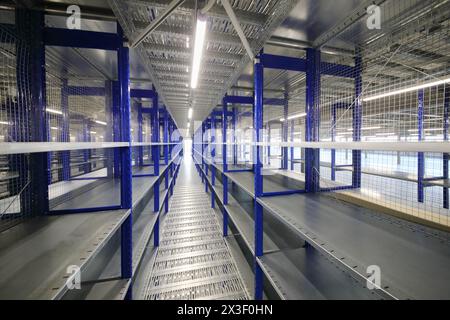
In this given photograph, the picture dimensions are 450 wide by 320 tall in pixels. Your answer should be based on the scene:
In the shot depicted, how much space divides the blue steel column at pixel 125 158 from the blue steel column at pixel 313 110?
203 centimetres

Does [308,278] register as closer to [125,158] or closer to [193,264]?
[193,264]

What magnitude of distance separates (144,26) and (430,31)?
2.64m

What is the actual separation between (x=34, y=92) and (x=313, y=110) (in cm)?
280

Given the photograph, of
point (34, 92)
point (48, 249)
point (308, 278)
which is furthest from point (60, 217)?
point (308, 278)

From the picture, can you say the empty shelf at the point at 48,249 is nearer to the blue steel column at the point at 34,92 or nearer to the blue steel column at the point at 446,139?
the blue steel column at the point at 34,92

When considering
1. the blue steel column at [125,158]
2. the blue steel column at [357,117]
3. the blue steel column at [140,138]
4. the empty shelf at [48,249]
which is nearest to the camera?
the empty shelf at [48,249]

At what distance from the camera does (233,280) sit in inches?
99.3

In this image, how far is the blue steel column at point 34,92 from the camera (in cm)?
149

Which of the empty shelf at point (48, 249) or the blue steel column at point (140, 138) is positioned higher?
the blue steel column at point (140, 138)

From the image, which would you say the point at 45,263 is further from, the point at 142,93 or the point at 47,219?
the point at 142,93

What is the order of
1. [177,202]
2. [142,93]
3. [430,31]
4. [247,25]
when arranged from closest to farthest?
[247,25]
[430,31]
[142,93]
[177,202]

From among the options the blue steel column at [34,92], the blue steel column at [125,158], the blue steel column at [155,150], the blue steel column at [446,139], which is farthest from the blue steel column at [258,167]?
the blue steel column at [446,139]

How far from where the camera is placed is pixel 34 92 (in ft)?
5.02
